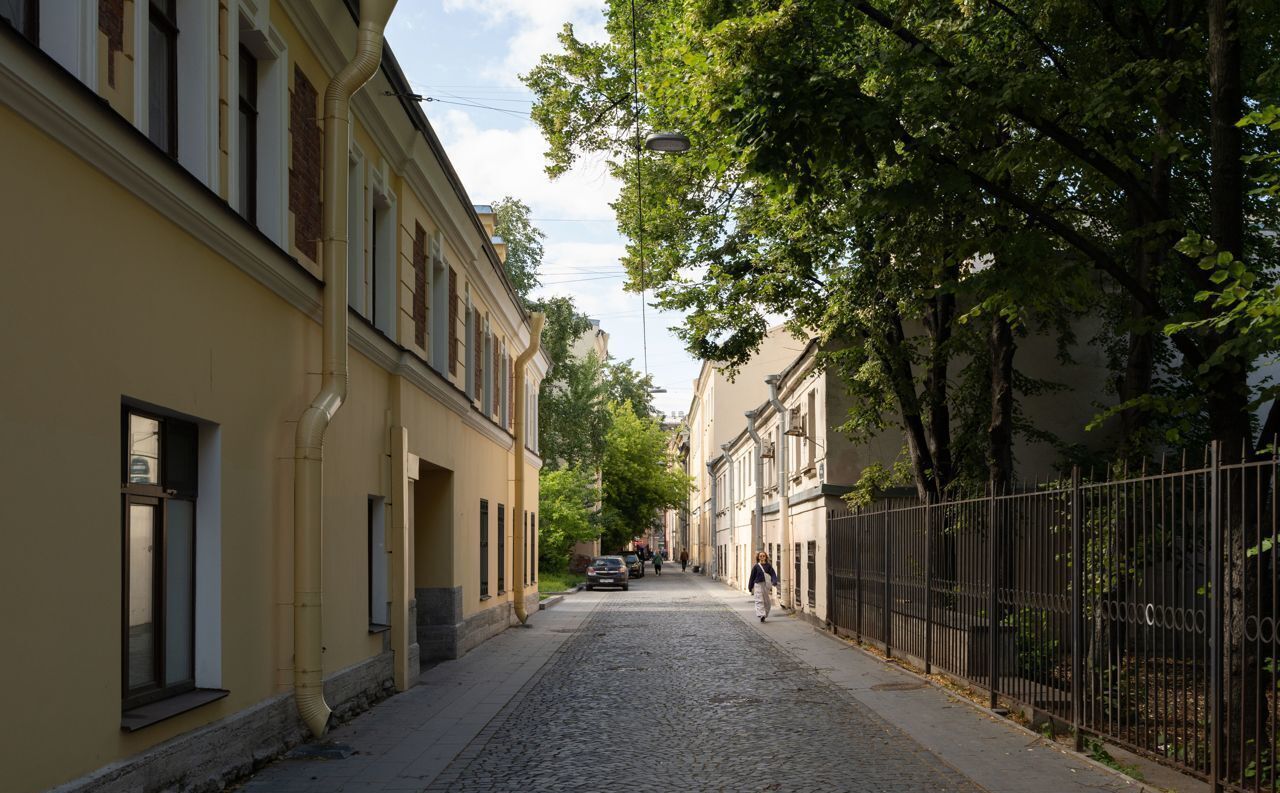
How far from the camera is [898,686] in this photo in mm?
14867

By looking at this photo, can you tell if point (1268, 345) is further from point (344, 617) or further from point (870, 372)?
point (870, 372)

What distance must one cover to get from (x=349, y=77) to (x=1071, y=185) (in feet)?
32.2

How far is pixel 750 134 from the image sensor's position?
10633 millimetres

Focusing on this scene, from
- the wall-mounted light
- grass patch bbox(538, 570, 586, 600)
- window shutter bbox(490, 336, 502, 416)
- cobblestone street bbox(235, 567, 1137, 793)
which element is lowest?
grass patch bbox(538, 570, 586, 600)

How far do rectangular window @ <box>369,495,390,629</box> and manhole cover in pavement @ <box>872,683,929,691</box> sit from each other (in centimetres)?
586

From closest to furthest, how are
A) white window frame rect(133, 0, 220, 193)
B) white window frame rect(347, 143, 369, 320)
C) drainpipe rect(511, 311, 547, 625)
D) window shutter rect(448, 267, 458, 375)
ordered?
white window frame rect(133, 0, 220, 193), white window frame rect(347, 143, 369, 320), window shutter rect(448, 267, 458, 375), drainpipe rect(511, 311, 547, 625)

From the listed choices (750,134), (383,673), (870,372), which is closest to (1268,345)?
(750,134)

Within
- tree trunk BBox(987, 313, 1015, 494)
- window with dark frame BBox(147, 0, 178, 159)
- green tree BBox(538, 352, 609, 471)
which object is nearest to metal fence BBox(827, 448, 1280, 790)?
tree trunk BBox(987, 313, 1015, 494)

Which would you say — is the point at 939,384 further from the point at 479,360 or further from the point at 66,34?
the point at 66,34

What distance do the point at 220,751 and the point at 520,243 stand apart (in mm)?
40021

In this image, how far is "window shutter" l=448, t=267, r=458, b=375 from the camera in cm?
1867

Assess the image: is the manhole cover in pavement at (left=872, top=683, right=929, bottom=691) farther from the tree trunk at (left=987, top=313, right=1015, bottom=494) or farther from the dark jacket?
the dark jacket

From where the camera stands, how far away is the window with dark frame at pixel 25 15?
5.99 metres

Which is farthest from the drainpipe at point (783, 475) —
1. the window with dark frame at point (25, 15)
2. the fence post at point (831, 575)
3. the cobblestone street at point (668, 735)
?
the window with dark frame at point (25, 15)
